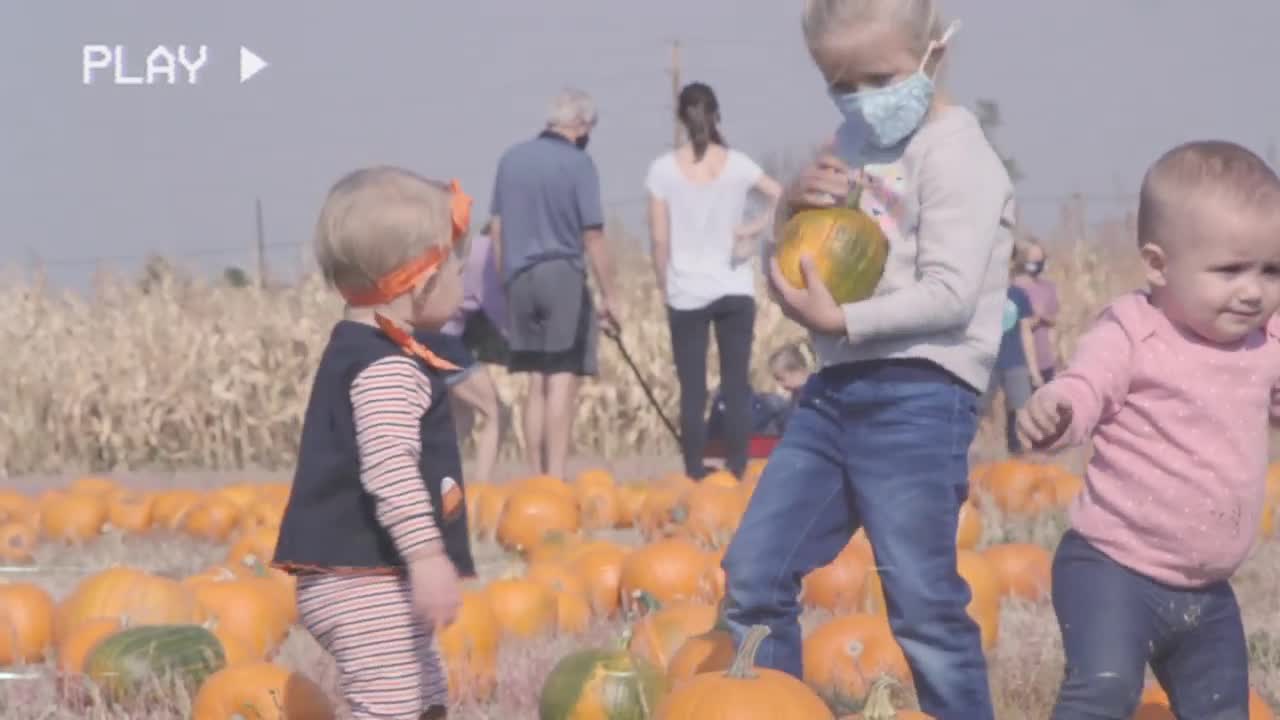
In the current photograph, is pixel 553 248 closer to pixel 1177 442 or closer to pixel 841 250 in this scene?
pixel 841 250

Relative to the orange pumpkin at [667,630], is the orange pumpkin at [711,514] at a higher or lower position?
lower

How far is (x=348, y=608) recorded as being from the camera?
4.07 metres

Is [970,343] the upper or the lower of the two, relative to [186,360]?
upper

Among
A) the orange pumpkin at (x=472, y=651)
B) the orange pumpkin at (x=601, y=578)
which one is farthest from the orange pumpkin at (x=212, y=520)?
the orange pumpkin at (x=472, y=651)

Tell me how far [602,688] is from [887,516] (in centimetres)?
76

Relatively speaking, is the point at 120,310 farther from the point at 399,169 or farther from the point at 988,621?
the point at 399,169

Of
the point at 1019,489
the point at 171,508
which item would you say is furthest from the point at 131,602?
the point at 1019,489

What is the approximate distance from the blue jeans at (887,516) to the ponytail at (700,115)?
5914mm

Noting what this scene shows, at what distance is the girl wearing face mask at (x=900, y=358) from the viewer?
169 inches

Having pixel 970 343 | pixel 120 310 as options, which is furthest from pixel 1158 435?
pixel 120 310

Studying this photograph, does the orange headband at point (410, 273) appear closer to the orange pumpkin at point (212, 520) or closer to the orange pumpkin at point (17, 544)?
the orange pumpkin at point (17, 544)

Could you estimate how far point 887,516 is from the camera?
432 centimetres

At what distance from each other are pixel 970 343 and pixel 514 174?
602 cm

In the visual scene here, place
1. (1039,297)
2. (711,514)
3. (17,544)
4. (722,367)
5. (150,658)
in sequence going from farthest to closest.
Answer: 1. (1039,297)
2. (722,367)
3. (17,544)
4. (711,514)
5. (150,658)
